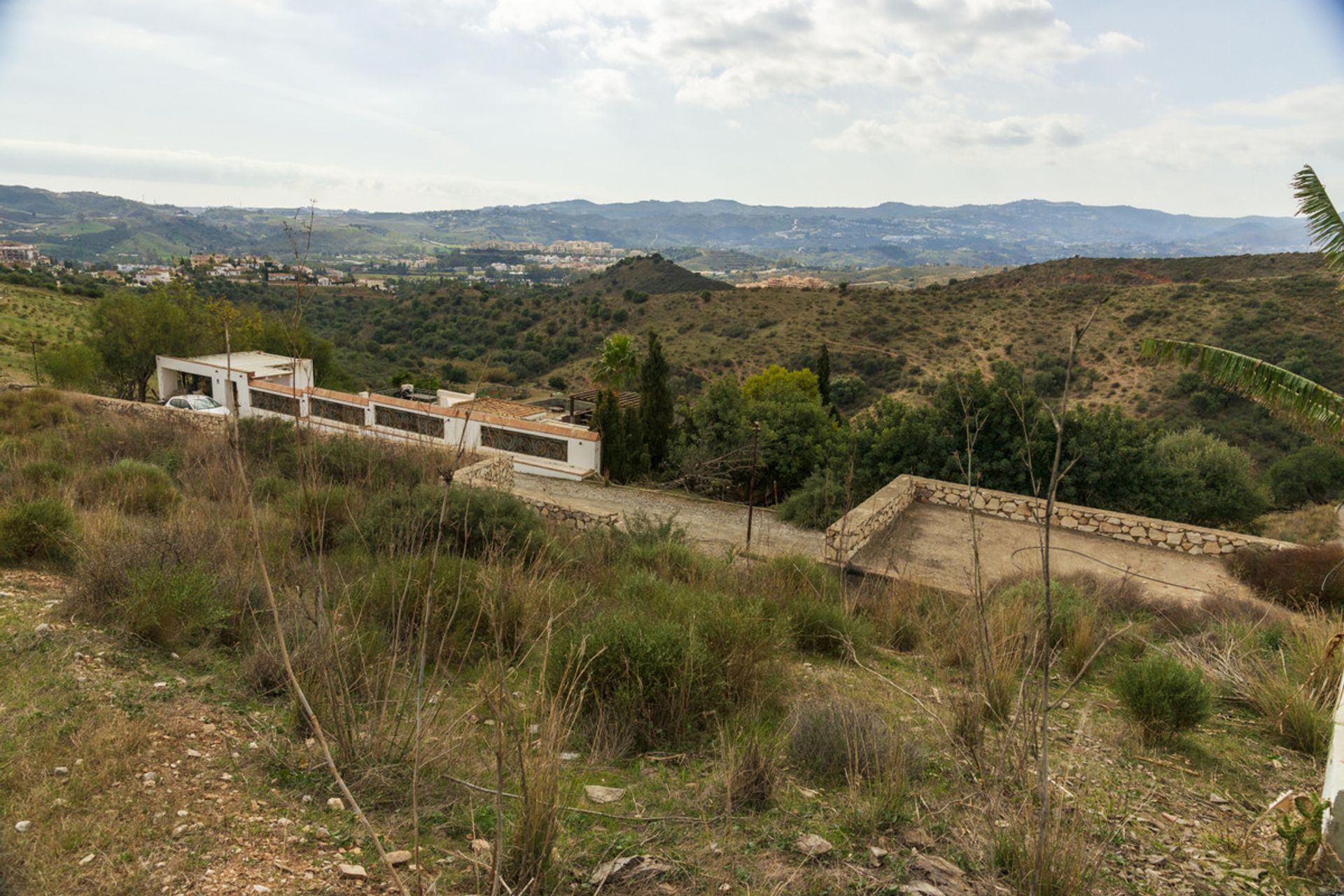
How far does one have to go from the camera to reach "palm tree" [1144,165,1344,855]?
5.59 m

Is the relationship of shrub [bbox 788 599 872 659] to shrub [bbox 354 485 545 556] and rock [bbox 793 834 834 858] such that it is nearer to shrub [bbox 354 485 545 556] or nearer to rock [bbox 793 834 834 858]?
shrub [bbox 354 485 545 556]

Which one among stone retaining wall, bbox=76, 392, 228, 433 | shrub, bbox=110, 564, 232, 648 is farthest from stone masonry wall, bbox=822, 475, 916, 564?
stone retaining wall, bbox=76, 392, 228, 433

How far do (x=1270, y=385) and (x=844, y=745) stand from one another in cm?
483

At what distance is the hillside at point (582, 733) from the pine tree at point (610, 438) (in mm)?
12498

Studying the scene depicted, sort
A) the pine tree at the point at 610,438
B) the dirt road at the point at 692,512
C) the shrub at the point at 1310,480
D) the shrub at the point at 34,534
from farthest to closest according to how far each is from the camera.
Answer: the pine tree at the point at 610,438 < the shrub at the point at 1310,480 < the dirt road at the point at 692,512 < the shrub at the point at 34,534

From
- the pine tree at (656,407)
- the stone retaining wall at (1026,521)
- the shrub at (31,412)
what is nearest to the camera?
the stone retaining wall at (1026,521)

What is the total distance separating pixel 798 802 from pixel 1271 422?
1192 inches

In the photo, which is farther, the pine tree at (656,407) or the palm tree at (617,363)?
the palm tree at (617,363)

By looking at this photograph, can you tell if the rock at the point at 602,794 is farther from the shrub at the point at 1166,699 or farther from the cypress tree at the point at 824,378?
the cypress tree at the point at 824,378

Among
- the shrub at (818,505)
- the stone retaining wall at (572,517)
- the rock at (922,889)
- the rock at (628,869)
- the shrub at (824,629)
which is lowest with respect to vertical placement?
the shrub at (818,505)

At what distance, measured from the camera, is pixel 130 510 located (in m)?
7.27

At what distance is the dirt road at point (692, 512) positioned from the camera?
37.8ft

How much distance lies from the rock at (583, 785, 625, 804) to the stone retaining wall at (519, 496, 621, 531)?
6.76m

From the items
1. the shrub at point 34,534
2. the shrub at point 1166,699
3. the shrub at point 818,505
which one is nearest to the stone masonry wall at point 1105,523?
the shrub at point 818,505
